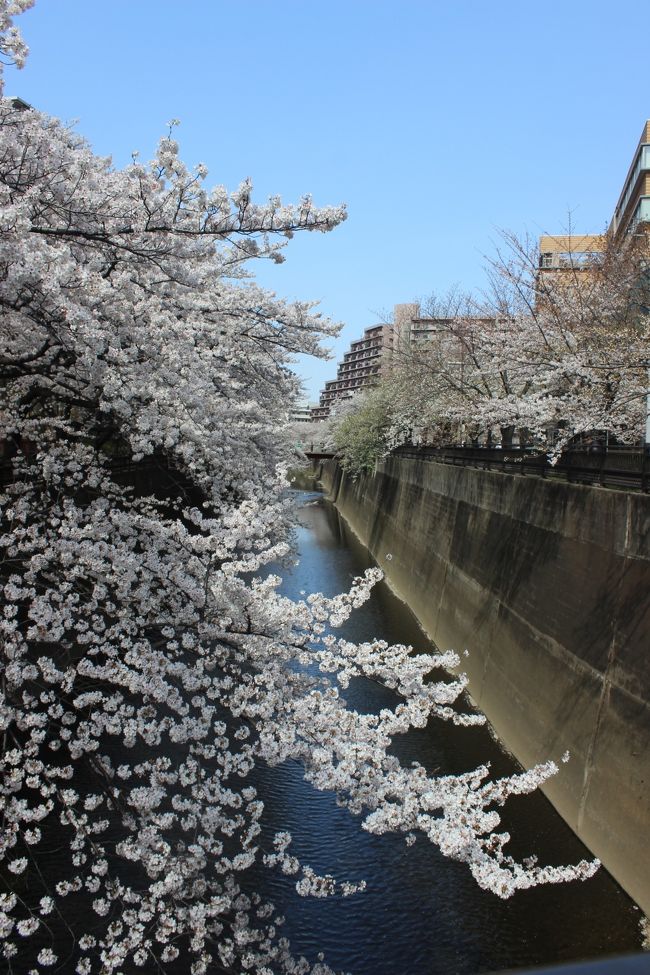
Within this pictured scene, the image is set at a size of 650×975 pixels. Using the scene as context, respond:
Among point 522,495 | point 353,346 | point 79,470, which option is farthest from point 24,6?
point 353,346

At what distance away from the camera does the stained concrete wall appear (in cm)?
799

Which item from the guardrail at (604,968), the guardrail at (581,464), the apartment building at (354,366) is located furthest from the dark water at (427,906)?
the apartment building at (354,366)

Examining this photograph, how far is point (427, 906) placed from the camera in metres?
7.77

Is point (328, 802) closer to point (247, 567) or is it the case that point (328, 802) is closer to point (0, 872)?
point (0, 872)

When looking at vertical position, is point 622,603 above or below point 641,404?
below

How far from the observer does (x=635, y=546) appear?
8.88 m

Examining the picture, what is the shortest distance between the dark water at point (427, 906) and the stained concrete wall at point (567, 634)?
41 cm

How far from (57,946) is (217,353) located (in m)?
6.39

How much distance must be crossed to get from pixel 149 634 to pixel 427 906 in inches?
164

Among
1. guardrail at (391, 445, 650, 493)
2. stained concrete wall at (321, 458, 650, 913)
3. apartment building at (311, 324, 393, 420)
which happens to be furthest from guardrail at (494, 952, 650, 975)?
apartment building at (311, 324, 393, 420)

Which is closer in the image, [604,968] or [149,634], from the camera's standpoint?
[604,968]

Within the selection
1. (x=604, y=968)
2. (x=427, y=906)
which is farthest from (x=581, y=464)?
(x=604, y=968)

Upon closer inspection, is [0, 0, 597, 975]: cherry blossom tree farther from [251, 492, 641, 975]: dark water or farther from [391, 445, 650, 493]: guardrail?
[391, 445, 650, 493]: guardrail

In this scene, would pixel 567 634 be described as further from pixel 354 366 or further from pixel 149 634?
pixel 354 366
